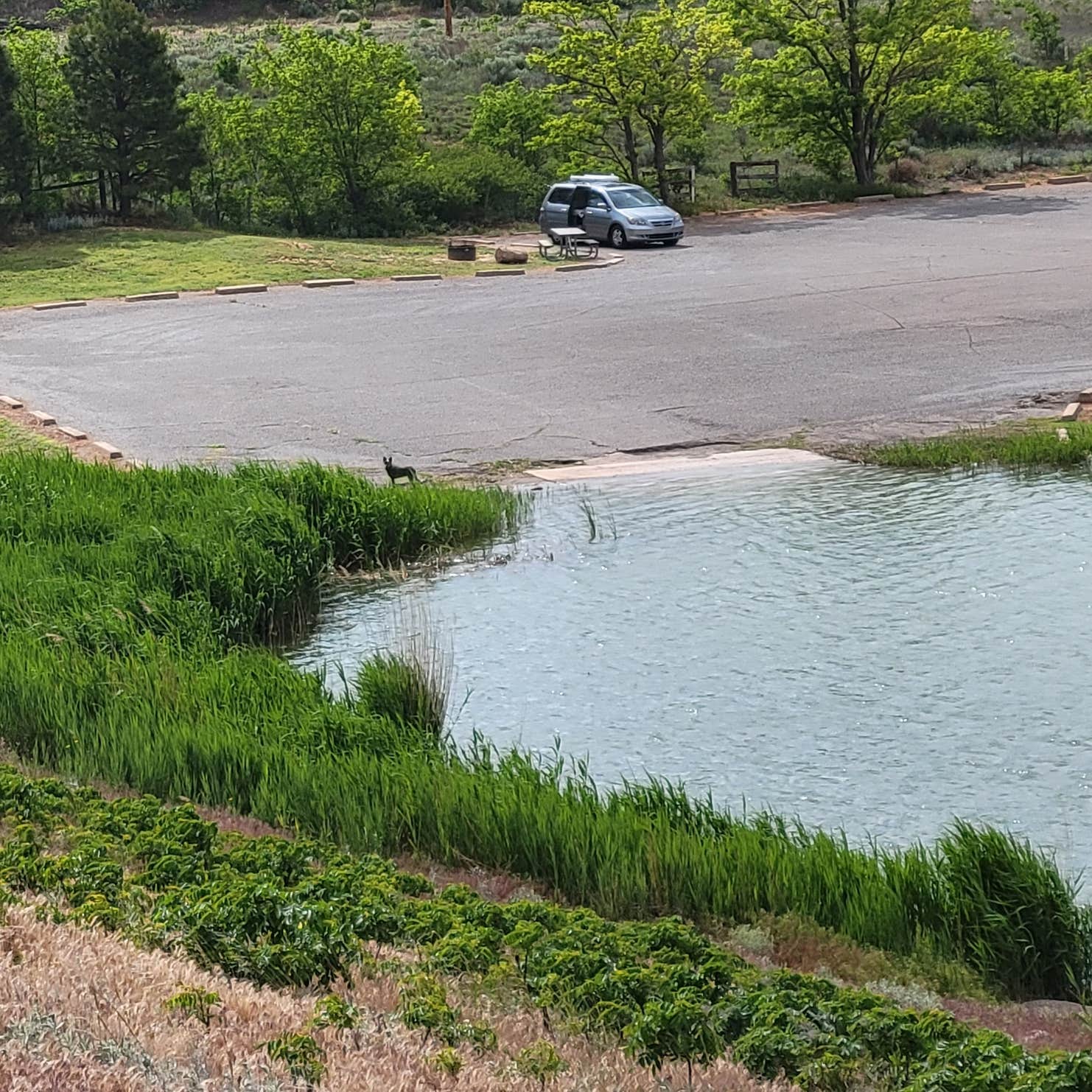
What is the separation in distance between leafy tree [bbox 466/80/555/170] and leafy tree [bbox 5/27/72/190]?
11.1m

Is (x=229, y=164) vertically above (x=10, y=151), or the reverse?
(x=10, y=151)

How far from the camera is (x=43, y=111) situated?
124 feet

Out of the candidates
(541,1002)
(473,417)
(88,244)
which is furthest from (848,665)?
(88,244)

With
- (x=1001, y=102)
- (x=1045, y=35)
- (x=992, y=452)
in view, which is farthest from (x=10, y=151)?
(x=1045, y=35)

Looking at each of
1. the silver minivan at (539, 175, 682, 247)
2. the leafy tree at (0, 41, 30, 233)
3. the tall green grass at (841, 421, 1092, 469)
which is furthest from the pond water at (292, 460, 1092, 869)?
the leafy tree at (0, 41, 30, 233)

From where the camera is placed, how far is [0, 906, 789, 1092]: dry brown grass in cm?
375

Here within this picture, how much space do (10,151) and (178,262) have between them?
6.34 metres

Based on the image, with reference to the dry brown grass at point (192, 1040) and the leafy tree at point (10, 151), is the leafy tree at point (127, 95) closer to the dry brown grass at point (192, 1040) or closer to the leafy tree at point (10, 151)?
the leafy tree at point (10, 151)

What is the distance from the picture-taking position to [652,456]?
1475 centimetres

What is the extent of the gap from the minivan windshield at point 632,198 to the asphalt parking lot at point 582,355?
384 cm

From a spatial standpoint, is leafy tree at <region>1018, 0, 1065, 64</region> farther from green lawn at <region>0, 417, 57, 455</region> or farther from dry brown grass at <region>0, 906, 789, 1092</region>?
dry brown grass at <region>0, 906, 789, 1092</region>

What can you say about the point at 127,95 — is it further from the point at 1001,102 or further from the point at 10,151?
the point at 1001,102

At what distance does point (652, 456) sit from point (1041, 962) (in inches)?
375

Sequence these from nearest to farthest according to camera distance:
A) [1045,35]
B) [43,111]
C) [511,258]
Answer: [511,258]
[43,111]
[1045,35]
